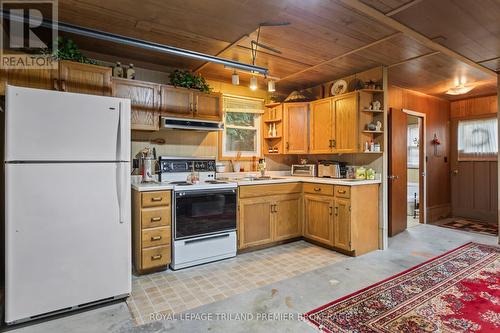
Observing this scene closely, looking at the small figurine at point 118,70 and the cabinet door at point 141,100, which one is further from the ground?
the small figurine at point 118,70

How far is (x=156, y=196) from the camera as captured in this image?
2998 millimetres

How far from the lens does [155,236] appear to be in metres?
3.00

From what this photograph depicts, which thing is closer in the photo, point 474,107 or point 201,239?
point 201,239

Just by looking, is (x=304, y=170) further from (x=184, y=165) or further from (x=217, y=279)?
(x=217, y=279)

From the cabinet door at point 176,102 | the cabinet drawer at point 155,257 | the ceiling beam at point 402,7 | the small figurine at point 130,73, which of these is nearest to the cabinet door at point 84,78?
the small figurine at point 130,73

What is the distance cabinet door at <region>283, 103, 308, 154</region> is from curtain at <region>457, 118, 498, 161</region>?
3.80 m

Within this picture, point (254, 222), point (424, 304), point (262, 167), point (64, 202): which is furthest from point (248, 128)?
point (424, 304)

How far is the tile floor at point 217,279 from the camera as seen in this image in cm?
241

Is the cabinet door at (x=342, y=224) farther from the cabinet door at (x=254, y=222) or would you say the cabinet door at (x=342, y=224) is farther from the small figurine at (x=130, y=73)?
the small figurine at (x=130, y=73)

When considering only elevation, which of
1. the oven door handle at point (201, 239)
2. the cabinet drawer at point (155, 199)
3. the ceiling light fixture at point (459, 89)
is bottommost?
the oven door handle at point (201, 239)

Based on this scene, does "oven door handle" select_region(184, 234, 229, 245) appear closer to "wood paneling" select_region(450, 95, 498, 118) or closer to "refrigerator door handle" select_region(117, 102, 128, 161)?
"refrigerator door handle" select_region(117, 102, 128, 161)

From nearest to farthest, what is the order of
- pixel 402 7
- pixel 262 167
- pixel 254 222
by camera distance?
pixel 402 7, pixel 254 222, pixel 262 167

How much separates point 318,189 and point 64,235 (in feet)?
9.76

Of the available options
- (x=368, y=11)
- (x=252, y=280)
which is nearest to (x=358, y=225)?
(x=252, y=280)
